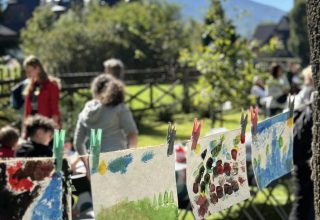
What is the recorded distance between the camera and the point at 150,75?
20.2 metres

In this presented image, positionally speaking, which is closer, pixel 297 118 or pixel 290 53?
pixel 297 118

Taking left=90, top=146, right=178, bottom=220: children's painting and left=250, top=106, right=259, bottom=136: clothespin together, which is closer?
left=90, top=146, right=178, bottom=220: children's painting

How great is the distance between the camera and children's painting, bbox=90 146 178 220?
8.25ft

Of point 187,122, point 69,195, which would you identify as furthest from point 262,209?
point 187,122

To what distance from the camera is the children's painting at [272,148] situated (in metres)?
3.66

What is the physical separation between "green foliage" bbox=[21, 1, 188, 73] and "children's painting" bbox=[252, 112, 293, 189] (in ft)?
69.0

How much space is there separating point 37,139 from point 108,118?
578 mm

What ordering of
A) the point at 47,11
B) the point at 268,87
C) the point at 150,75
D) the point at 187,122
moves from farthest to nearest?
the point at 47,11, the point at 150,75, the point at 187,122, the point at 268,87

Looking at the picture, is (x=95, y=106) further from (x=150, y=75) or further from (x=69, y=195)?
(x=150, y=75)

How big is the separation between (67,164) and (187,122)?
11.6 metres

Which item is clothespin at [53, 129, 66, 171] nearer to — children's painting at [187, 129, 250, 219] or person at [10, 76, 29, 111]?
children's painting at [187, 129, 250, 219]

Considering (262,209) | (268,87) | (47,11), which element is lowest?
A: (262,209)

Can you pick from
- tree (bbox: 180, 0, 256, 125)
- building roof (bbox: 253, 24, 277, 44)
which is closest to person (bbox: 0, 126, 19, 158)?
tree (bbox: 180, 0, 256, 125)

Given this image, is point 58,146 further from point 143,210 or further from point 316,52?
point 316,52
